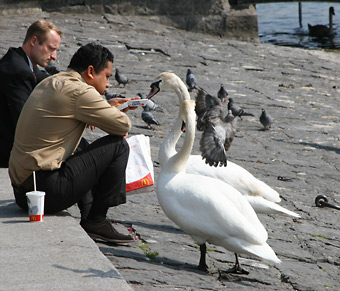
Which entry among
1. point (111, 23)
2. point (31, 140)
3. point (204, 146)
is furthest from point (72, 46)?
point (31, 140)

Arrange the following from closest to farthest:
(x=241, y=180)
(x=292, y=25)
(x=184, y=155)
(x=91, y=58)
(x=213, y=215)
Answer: (x=213, y=215) < (x=91, y=58) < (x=184, y=155) < (x=241, y=180) < (x=292, y=25)

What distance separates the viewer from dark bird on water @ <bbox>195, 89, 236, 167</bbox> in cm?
491

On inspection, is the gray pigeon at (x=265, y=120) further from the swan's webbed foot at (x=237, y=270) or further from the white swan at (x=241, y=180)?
the swan's webbed foot at (x=237, y=270)

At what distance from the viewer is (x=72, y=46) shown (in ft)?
38.7

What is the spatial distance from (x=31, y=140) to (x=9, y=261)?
86 centimetres

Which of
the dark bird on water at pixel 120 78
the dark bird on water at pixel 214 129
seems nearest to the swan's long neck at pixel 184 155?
the dark bird on water at pixel 214 129

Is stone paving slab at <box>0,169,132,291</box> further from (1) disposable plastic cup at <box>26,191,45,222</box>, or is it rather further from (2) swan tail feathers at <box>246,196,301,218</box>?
(2) swan tail feathers at <box>246,196,301,218</box>

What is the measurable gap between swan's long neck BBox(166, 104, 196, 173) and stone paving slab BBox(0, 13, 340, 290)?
571 mm

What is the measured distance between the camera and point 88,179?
401 centimetres

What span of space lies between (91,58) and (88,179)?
76 centimetres

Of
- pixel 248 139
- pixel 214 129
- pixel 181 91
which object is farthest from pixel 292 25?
pixel 214 129

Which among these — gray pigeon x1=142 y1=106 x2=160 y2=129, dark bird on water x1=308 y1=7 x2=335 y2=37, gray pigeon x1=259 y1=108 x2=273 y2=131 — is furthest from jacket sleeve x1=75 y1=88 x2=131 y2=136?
dark bird on water x1=308 y1=7 x2=335 y2=37

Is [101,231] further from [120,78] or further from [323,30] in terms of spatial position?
[323,30]

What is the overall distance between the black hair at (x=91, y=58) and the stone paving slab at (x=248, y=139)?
1.16 meters
